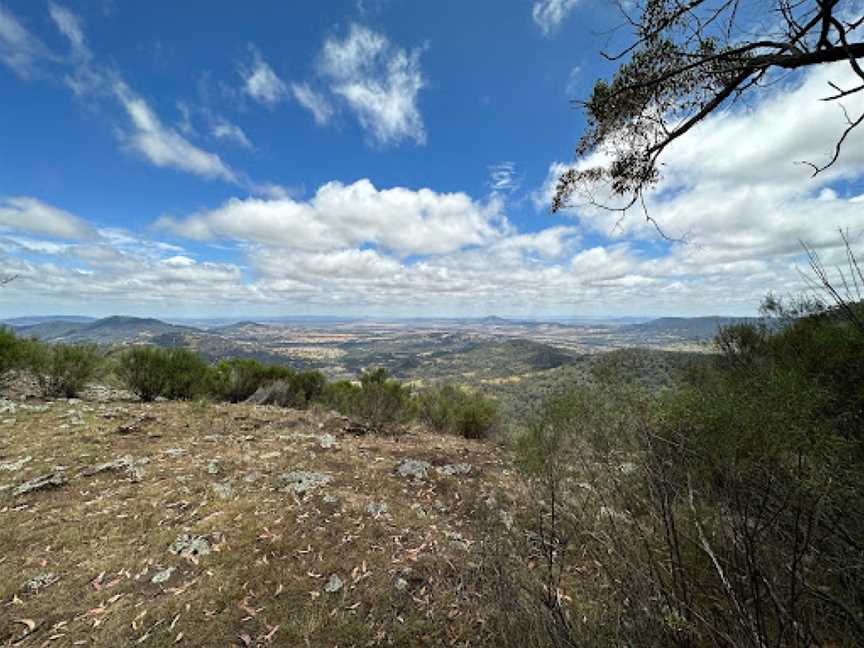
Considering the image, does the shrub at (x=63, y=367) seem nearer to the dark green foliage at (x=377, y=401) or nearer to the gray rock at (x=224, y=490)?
the dark green foliage at (x=377, y=401)

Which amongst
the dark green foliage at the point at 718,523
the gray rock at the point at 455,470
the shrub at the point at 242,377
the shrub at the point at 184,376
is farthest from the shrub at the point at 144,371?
the dark green foliage at the point at 718,523

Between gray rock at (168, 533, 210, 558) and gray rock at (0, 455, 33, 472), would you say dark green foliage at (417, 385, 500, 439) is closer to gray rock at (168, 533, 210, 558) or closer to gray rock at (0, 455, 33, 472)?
gray rock at (168, 533, 210, 558)

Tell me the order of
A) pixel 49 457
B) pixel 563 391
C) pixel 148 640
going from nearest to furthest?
pixel 148 640 → pixel 563 391 → pixel 49 457

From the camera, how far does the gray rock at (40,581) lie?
3.76 meters

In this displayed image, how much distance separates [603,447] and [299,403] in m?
13.0

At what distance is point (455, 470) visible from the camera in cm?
736

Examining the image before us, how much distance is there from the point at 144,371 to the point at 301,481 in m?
9.35

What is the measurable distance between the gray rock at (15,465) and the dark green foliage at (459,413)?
29.8ft

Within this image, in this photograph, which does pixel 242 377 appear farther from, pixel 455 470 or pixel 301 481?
pixel 455 470

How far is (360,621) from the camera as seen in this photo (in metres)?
3.54

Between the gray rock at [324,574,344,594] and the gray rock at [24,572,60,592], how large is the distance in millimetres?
2700

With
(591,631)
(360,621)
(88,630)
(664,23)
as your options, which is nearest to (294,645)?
(360,621)

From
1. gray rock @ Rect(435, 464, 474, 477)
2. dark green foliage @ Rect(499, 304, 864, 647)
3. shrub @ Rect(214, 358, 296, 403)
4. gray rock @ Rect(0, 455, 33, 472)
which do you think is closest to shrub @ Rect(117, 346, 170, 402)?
shrub @ Rect(214, 358, 296, 403)

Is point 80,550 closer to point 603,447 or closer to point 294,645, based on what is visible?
point 294,645
